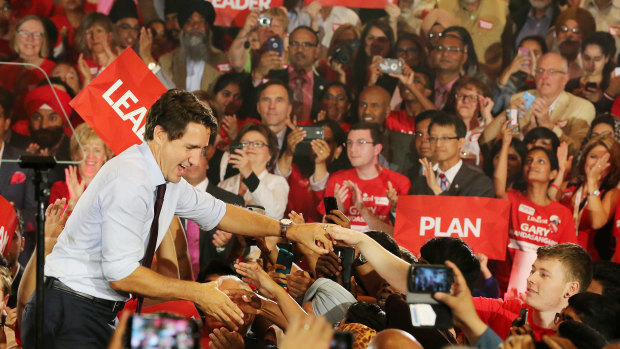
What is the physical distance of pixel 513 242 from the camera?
614 cm

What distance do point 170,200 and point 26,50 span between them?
13.9 feet

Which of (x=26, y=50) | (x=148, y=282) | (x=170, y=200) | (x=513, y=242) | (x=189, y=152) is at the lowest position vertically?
(x=513, y=242)

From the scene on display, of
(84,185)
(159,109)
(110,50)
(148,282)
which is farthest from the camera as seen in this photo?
(110,50)

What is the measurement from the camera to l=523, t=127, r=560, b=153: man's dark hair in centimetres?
641

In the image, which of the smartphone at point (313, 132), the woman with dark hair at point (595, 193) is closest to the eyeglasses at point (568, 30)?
the woman with dark hair at point (595, 193)

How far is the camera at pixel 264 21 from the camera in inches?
257

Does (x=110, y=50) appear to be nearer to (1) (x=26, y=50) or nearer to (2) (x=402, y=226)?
(1) (x=26, y=50)

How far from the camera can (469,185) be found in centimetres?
625

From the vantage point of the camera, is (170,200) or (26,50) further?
(26,50)

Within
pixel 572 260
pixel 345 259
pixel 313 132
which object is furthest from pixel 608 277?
pixel 313 132

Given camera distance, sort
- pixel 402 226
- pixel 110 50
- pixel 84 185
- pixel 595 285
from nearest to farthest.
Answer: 1. pixel 595 285
2. pixel 402 226
3. pixel 84 185
4. pixel 110 50

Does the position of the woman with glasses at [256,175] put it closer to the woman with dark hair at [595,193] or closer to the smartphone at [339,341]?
the woman with dark hair at [595,193]

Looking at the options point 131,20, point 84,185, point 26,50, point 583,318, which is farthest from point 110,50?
point 583,318

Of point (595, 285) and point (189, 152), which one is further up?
point (189, 152)
